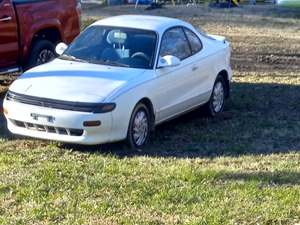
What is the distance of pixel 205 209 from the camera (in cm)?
712

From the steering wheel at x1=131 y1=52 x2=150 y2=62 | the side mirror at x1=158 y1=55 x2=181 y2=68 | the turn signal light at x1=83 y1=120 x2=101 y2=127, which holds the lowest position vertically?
the turn signal light at x1=83 y1=120 x2=101 y2=127

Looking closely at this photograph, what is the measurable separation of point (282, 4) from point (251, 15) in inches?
213

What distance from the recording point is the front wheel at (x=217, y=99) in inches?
469

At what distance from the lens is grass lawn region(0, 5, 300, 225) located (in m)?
7.01

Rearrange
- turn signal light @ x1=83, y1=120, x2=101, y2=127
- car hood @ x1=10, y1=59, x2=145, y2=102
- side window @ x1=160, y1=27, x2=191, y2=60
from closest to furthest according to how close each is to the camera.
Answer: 1. turn signal light @ x1=83, y1=120, x2=101, y2=127
2. car hood @ x1=10, y1=59, x2=145, y2=102
3. side window @ x1=160, y1=27, x2=191, y2=60

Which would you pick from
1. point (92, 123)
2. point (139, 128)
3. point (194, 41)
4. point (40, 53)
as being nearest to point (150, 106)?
point (139, 128)

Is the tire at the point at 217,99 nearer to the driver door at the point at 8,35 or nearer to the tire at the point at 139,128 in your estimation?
the tire at the point at 139,128

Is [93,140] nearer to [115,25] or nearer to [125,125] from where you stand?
[125,125]

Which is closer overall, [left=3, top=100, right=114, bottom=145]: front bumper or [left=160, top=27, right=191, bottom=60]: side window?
[left=3, top=100, right=114, bottom=145]: front bumper

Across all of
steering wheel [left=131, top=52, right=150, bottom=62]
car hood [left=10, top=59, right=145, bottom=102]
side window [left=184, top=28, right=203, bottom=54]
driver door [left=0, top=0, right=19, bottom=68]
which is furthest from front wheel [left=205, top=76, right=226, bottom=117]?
driver door [left=0, top=0, right=19, bottom=68]

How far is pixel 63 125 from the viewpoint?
9.23 m

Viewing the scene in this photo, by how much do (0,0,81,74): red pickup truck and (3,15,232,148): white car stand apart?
1.77 m

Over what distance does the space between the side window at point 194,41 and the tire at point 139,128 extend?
181cm

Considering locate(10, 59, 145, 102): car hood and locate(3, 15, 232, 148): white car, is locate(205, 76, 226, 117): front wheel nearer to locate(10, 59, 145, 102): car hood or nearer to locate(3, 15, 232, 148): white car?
locate(3, 15, 232, 148): white car
